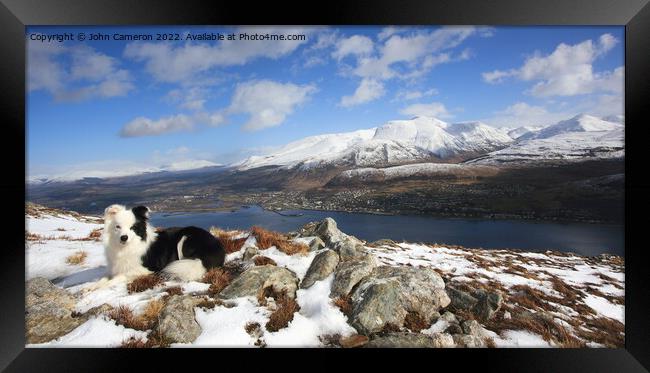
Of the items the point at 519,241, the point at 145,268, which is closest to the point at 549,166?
the point at 519,241

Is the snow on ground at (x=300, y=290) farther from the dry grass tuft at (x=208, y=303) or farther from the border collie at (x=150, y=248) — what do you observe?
the border collie at (x=150, y=248)

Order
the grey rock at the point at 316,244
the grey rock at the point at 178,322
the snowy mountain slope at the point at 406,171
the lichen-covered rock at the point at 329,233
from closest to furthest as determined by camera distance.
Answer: the grey rock at the point at 178,322, the grey rock at the point at 316,244, the lichen-covered rock at the point at 329,233, the snowy mountain slope at the point at 406,171

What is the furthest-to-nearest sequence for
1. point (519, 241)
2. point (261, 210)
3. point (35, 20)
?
point (519, 241) < point (261, 210) < point (35, 20)

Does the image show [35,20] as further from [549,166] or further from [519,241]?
[519,241]

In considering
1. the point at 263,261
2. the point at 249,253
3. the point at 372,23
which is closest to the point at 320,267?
the point at 263,261

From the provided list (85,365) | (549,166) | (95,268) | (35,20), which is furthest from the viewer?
(549,166)

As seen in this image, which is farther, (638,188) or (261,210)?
(261,210)

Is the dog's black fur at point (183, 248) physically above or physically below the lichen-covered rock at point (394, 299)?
above

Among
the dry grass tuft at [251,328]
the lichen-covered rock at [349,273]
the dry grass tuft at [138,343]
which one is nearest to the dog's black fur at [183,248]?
the dry grass tuft at [138,343]
